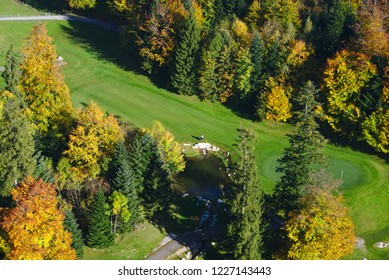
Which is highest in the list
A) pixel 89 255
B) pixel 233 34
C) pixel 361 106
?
pixel 233 34

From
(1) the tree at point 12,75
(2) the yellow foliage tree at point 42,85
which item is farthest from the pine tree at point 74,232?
(1) the tree at point 12,75

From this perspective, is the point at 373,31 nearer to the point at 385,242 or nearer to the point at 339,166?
the point at 339,166

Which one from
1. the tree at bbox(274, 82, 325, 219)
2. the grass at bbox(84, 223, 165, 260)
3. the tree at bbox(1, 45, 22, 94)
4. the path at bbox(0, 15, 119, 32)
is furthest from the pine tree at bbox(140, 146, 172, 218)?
the path at bbox(0, 15, 119, 32)

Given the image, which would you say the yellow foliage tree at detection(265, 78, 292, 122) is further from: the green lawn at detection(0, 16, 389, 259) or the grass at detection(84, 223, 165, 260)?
the grass at detection(84, 223, 165, 260)

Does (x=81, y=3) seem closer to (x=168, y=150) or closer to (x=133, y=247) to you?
(x=168, y=150)

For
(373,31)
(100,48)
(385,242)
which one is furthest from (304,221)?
(100,48)

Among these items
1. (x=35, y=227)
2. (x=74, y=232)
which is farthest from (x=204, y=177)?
(x=35, y=227)
